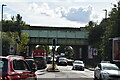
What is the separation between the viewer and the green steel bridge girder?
236ft

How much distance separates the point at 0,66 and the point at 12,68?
1.14 ft

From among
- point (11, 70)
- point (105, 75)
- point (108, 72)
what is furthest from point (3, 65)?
point (108, 72)

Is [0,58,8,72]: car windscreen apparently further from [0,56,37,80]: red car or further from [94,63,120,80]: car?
[94,63,120,80]: car

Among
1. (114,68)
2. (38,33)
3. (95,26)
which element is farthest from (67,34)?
(114,68)

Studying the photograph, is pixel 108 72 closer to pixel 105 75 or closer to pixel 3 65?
pixel 105 75

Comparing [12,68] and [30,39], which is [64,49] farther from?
[12,68]

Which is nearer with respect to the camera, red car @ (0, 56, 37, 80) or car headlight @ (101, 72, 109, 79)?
red car @ (0, 56, 37, 80)

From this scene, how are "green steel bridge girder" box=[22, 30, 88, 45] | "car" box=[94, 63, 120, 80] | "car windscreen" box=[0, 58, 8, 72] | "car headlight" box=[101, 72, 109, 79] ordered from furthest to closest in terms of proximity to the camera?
"green steel bridge girder" box=[22, 30, 88, 45]
"car headlight" box=[101, 72, 109, 79]
"car" box=[94, 63, 120, 80]
"car windscreen" box=[0, 58, 8, 72]

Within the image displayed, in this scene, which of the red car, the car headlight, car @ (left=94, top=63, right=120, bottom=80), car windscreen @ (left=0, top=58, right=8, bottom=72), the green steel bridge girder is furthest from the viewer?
the green steel bridge girder

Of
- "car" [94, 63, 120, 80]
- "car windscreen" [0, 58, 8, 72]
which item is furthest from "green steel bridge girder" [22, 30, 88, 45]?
"car windscreen" [0, 58, 8, 72]

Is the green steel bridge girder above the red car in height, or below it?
above

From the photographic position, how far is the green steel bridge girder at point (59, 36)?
236ft

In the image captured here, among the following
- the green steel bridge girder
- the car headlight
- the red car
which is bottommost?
the car headlight

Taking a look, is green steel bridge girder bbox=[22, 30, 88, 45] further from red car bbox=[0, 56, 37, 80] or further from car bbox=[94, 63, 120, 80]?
red car bbox=[0, 56, 37, 80]
